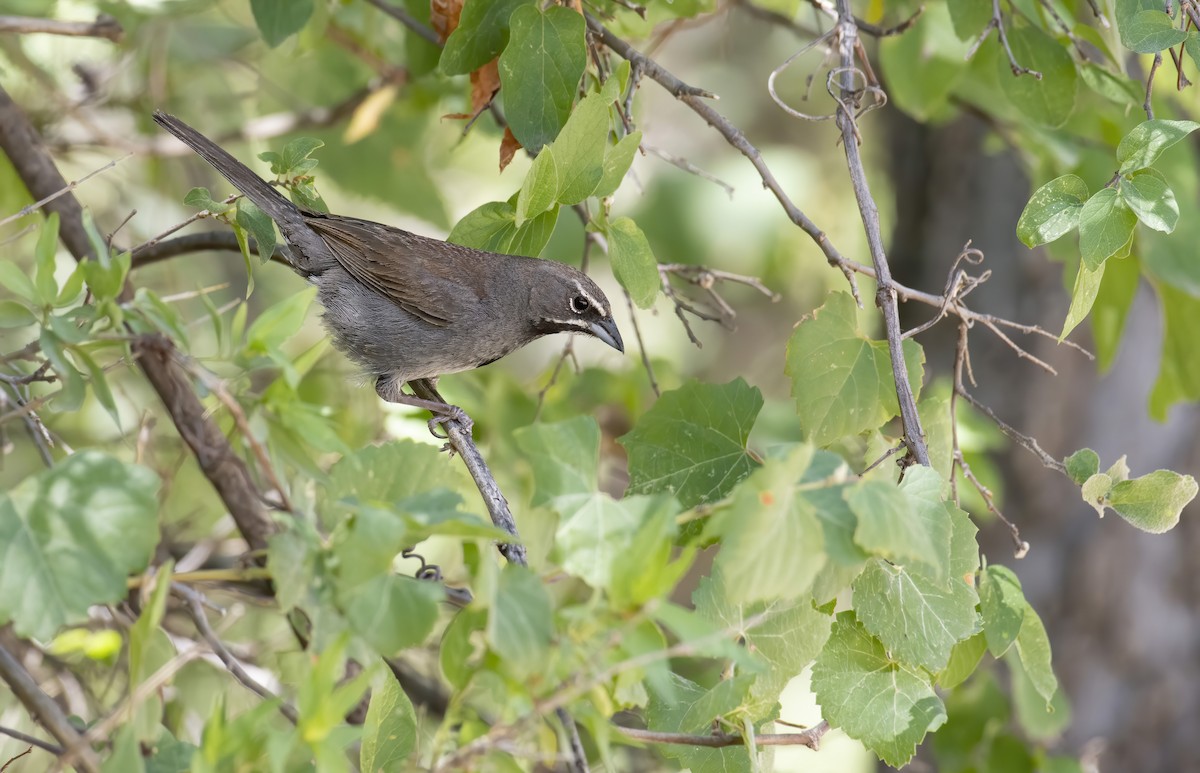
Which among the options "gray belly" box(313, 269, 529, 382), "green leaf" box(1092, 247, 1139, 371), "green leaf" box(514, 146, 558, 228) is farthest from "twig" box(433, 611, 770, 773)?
"green leaf" box(1092, 247, 1139, 371)

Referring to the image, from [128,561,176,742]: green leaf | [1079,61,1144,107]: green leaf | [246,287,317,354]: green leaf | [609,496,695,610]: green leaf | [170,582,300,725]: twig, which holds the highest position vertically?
[246,287,317,354]: green leaf

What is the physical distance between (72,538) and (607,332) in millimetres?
2799

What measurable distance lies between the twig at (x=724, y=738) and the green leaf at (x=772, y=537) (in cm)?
43

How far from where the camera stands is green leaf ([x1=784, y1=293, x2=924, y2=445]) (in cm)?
275

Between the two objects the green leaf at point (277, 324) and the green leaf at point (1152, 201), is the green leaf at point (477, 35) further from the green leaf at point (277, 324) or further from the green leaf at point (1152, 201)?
the green leaf at point (1152, 201)

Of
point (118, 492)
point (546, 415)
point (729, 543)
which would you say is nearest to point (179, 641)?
point (546, 415)

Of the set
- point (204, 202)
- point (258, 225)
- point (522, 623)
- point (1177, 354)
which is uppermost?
point (204, 202)

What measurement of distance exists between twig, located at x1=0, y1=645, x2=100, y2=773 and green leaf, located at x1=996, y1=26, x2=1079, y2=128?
127 inches

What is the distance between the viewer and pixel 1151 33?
101 inches

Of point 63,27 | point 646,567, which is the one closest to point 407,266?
point 63,27

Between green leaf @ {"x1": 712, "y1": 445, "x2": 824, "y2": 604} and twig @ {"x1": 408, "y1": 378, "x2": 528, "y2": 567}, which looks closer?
green leaf @ {"x1": 712, "y1": 445, "x2": 824, "y2": 604}

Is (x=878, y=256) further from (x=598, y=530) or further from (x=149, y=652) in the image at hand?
(x=149, y=652)

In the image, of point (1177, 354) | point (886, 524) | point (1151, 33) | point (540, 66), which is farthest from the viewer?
point (1177, 354)

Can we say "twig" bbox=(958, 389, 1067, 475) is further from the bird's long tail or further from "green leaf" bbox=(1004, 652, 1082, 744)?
the bird's long tail
